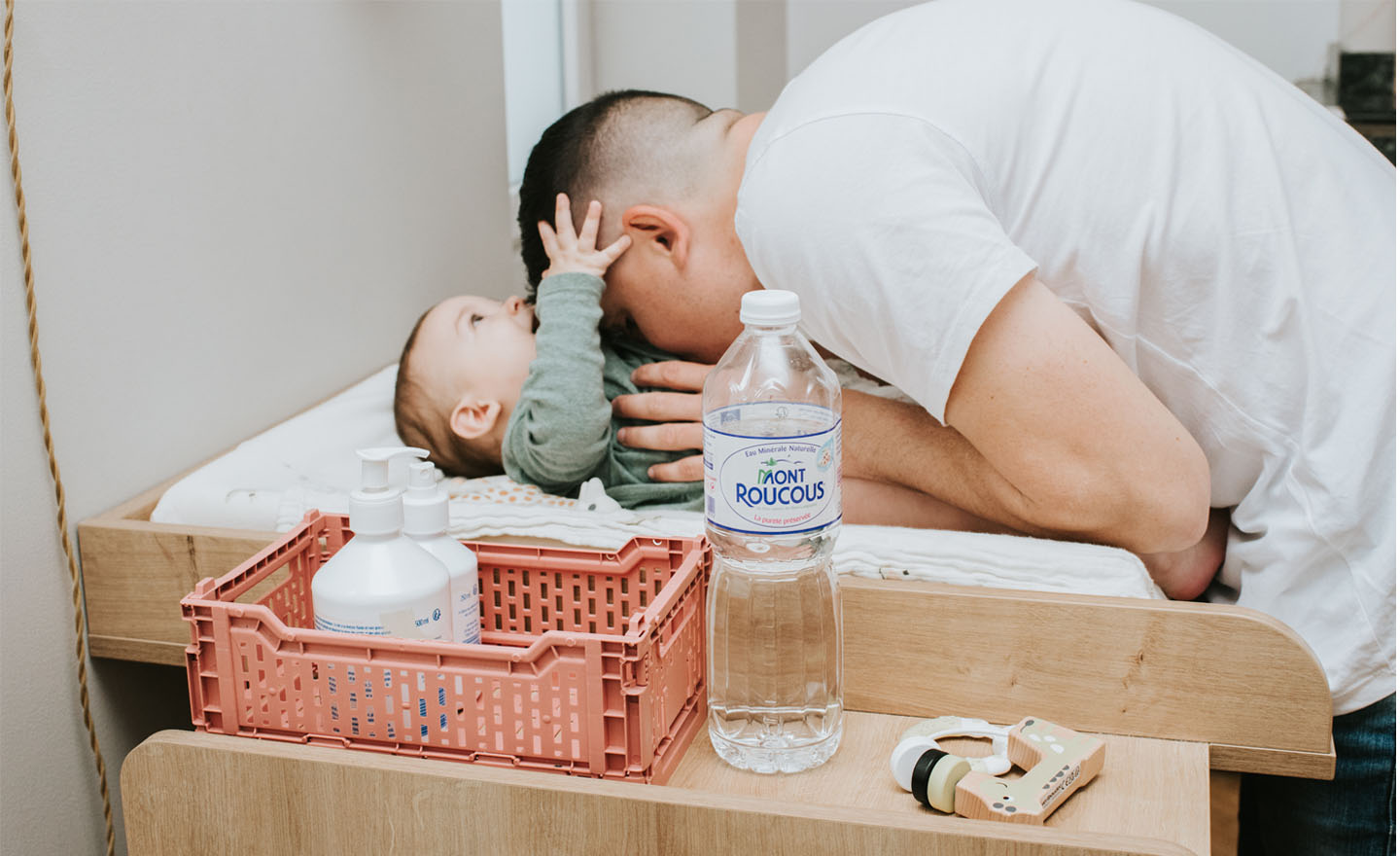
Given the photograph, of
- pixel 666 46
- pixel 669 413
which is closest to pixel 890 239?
pixel 669 413

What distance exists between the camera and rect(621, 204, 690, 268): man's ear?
122cm

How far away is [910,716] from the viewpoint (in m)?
0.97

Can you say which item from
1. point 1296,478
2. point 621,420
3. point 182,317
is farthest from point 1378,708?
point 182,317

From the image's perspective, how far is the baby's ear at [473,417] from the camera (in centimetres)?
135

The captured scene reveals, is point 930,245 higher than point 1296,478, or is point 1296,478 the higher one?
point 930,245

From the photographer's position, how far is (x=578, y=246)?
129 centimetres

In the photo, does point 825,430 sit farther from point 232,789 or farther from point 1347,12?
point 1347,12

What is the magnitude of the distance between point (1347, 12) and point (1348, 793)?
3010 millimetres

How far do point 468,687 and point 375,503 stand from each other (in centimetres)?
15

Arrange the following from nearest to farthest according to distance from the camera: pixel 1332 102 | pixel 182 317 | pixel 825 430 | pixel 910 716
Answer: pixel 825 430 → pixel 910 716 → pixel 182 317 → pixel 1332 102

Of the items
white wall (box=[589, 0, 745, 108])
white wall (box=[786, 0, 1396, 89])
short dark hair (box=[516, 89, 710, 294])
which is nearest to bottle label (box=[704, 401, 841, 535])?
short dark hair (box=[516, 89, 710, 294])

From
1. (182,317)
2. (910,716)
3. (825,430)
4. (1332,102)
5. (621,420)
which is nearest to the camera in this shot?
(825,430)

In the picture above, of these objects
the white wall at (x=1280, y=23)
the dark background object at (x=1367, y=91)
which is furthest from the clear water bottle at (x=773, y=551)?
the dark background object at (x=1367, y=91)

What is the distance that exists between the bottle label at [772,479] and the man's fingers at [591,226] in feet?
1.69
